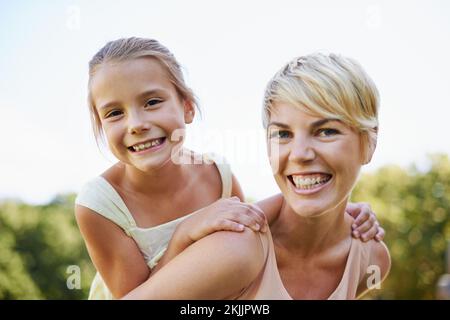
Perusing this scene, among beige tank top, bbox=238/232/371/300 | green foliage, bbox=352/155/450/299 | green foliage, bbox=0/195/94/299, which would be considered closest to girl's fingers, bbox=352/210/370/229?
beige tank top, bbox=238/232/371/300

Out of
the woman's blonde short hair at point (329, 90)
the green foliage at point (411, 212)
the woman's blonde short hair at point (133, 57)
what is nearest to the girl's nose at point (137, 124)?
the woman's blonde short hair at point (133, 57)

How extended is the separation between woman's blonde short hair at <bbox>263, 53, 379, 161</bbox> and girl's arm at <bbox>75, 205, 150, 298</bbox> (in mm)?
640

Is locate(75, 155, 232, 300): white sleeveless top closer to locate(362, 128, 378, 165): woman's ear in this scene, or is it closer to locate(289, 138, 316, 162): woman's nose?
locate(289, 138, 316, 162): woman's nose

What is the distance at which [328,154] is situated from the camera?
5.65 ft

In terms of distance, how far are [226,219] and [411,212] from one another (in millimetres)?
14946

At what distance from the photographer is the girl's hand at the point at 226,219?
1.68m

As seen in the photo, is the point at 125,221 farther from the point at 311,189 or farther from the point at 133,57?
the point at 311,189

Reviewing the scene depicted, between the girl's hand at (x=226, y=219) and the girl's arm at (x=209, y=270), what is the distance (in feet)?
0.08

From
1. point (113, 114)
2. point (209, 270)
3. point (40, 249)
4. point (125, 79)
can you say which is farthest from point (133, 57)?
point (40, 249)

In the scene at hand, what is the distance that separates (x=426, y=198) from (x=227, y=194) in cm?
1459

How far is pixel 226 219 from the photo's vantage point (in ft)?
5.52

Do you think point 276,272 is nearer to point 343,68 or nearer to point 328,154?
point 328,154

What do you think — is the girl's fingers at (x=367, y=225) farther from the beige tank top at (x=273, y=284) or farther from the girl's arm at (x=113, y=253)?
the girl's arm at (x=113, y=253)
